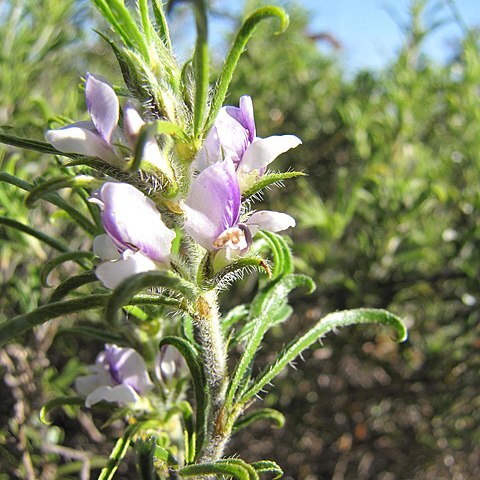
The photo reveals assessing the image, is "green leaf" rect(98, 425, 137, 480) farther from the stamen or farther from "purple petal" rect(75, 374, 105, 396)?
the stamen

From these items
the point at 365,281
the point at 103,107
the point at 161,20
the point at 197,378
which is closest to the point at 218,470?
the point at 197,378

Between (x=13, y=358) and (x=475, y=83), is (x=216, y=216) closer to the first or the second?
(x=13, y=358)

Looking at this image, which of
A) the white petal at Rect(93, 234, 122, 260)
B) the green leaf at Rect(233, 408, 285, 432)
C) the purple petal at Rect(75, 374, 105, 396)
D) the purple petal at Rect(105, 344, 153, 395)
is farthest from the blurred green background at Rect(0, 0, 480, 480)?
the white petal at Rect(93, 234, 122, 260)

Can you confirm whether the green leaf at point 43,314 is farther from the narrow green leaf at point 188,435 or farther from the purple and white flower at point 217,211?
the narrow green leaf at point 188,435

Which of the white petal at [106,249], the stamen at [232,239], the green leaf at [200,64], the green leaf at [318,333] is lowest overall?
the green leaf at [318,333]

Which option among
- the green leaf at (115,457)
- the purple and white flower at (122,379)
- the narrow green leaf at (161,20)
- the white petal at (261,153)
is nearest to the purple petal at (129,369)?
the purple and white flower at (122,379)

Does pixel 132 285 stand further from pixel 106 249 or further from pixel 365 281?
pixel 365 281
